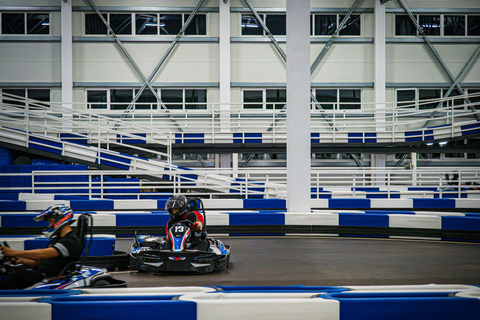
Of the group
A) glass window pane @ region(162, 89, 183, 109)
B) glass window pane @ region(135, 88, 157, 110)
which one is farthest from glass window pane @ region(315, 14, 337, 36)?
glass window pane @ region(135, 88, 157, 110)

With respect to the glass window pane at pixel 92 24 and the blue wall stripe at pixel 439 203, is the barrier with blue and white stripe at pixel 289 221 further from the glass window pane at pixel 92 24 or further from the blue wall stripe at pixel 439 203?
the glass window pane at pixel 92 24

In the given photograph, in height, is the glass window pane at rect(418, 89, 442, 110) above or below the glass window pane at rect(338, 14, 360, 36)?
below

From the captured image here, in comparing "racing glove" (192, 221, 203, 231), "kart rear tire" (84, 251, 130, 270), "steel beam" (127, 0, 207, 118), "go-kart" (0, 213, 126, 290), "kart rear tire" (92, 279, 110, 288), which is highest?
"steel beam" (127, 0, 207, 118)

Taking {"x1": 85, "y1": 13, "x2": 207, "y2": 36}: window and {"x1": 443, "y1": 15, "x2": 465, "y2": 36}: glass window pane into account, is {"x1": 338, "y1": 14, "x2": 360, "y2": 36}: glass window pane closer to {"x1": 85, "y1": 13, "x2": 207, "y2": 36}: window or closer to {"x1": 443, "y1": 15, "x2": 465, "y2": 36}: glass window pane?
{"x1": 443, "y1": 15, "x2": 465, "y2": 36}: glass window pane

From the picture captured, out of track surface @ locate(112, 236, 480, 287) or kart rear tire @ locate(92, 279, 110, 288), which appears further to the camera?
track surface @ locate(112, 236, 480, 287)

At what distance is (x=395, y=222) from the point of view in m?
8.98

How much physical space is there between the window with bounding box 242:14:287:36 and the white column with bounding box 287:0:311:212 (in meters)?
10.8

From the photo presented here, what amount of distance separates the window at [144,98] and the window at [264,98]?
1764mm

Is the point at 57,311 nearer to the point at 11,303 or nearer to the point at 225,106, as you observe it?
the point at 11,303

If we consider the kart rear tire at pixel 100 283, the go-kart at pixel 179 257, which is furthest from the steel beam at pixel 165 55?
the kart rear tire at pixel 100 283

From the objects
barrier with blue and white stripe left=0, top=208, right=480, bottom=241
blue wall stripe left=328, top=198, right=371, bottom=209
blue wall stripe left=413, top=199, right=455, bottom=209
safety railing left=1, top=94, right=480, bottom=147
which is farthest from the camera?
safety railing left=1, top=94, right=480, bottom=147

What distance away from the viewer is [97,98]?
19578 millimetres

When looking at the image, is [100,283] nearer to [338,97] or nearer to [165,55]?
[165,55]

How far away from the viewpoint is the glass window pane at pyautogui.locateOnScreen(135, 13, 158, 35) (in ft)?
64.2
